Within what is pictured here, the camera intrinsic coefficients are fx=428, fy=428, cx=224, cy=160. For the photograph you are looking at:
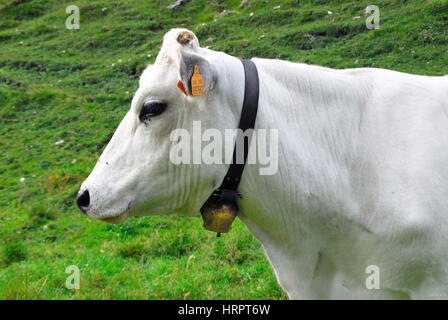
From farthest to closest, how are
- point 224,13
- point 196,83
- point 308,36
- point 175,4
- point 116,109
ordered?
point 175,4 → point 224,13 → point 308,36 → point 116,109 → point 196,83

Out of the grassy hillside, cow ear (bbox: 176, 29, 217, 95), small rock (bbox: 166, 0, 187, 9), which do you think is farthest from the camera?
small rock (bbox: 166, 0, 187, 9)

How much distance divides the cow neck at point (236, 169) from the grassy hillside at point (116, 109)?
7.00 feet

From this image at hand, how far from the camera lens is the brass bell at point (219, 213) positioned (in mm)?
2311

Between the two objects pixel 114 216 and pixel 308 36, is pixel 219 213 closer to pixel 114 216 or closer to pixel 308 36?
pixel 114 216

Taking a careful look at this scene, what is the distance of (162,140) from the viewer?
2.26 metres

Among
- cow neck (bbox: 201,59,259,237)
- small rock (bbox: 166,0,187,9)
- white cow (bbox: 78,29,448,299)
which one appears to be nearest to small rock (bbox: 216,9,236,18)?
small rock (bbox: 166,0,187,9)

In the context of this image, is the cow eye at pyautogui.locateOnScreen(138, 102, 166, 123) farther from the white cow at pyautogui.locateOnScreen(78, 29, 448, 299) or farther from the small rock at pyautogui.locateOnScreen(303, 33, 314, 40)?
the small rock at pyautogui.locateOnScreen(303, 33, 314, 40)

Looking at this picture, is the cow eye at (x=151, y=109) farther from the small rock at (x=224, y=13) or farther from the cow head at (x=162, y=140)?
the small rock at (x=224, y=13)

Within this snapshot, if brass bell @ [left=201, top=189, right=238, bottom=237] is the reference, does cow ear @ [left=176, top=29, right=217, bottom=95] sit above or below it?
above

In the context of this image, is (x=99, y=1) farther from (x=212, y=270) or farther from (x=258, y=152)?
(x=258, y=152)

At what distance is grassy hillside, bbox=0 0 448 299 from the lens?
470cm

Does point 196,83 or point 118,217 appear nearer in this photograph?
point 196,83

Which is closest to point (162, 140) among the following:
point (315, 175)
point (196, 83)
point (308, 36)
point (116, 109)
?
point (196, 83)

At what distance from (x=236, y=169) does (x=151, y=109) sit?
0.55 m
